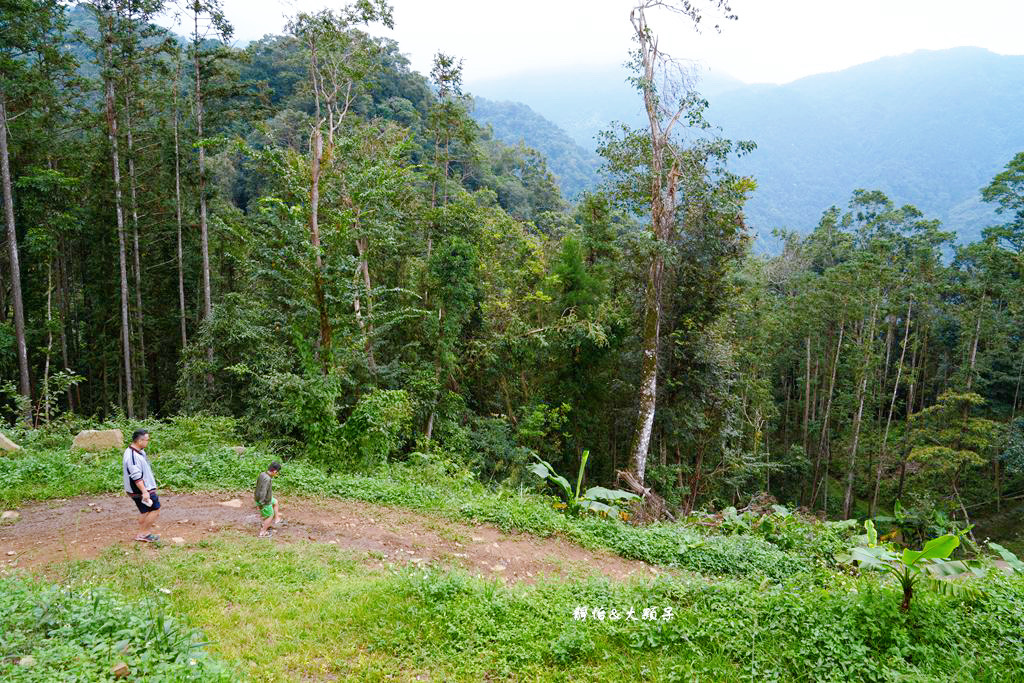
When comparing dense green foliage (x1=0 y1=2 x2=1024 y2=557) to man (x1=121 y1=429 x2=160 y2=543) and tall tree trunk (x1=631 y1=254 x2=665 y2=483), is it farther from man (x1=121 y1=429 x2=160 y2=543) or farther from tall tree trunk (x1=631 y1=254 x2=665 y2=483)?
man (x1=121 y1=429 x2=160 y2=543)

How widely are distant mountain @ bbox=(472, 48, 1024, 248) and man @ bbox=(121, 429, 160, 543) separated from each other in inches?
2610

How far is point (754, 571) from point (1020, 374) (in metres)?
25.6

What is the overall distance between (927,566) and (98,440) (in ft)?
40.6

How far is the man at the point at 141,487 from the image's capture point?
6.24 meters

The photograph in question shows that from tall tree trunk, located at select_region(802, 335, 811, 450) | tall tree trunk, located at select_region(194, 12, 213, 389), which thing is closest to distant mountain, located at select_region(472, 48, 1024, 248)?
tall tree trunk, located at select_region(802, 335, 811, 450)

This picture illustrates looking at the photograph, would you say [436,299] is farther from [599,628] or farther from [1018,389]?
[1018,389]

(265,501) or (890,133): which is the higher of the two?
(890,133)

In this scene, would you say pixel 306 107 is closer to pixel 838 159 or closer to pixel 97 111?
pixel 97 111

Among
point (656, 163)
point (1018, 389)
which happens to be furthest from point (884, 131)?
point (656, 163)

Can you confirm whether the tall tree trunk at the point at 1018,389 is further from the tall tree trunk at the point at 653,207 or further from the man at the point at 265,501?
the man at the point at 265,501

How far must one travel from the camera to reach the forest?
11.3 m

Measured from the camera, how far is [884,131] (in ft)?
415

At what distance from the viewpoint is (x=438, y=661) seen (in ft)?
13.4

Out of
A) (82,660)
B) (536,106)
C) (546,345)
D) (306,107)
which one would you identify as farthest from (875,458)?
(536,106)
